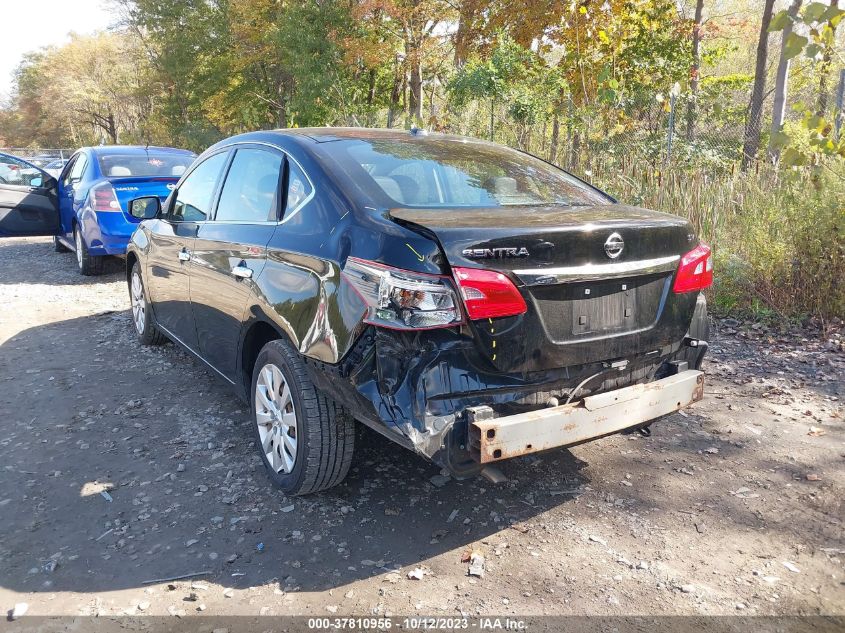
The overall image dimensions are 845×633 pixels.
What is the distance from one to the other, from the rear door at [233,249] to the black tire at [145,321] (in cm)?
142

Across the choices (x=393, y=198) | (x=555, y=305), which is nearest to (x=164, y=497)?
(x=393, y=198)

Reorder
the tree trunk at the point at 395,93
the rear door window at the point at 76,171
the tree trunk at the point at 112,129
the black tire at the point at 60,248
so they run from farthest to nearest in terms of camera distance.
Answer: the tree trunk at the point at 112,129
the tree trunk at the point at 395,93
the black tire at the point at 60,248
the rear door window at the point at 76,171

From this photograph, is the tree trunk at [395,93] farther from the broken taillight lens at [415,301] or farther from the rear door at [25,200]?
the broken taillight lens at [415,301]

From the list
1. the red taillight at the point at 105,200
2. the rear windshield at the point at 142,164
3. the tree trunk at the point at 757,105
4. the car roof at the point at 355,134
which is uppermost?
the tree trunk at the point at 757,105

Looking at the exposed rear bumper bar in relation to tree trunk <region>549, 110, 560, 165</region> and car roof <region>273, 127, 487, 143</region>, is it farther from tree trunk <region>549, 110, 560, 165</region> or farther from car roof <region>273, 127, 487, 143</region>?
tree trunk <region>549, 110, 560, 165</region>

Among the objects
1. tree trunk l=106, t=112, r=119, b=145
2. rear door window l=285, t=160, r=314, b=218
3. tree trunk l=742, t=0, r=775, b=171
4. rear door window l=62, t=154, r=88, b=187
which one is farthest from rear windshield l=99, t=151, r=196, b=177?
tree trunk l=106, t=112, r=119, b=145

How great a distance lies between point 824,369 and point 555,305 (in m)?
3.38

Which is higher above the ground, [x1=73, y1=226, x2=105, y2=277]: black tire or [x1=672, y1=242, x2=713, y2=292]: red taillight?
[x1=672, y1=242, x2=713, y2=292]: red taillight

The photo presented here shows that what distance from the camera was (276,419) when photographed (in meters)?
3.28

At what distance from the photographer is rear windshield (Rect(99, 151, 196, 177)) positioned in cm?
881

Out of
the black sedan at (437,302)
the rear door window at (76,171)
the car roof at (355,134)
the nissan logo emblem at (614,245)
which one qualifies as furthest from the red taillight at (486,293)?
the rear door window at (76,171)

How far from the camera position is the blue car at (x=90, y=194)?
8133mm

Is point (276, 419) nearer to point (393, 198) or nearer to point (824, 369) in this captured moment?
point (393, 198)

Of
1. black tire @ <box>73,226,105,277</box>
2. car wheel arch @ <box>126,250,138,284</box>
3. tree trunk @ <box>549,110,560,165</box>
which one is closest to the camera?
car wheel arch @ <box>126,250,138,284</box>
